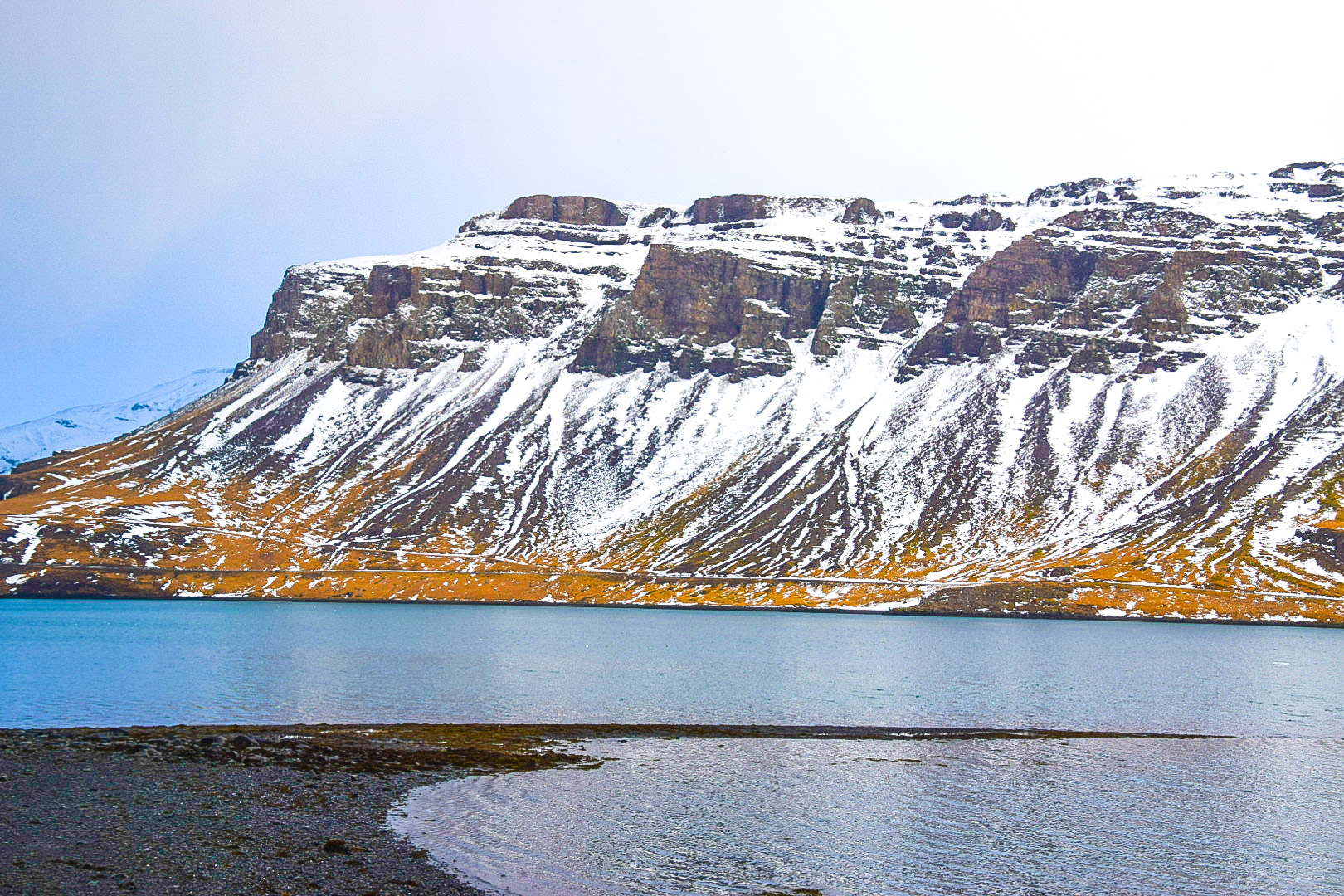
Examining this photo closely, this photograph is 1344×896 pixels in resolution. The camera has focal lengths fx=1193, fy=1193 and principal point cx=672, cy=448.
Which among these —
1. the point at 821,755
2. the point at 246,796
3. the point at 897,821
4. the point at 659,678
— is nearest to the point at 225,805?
the point at 246,796

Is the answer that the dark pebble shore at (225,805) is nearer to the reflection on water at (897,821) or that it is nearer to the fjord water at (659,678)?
the reflection on water at (897,821)

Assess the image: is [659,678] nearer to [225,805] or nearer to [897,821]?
[897,821]

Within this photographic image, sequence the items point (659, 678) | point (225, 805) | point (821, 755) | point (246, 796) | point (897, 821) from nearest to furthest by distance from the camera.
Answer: point (225, 805) → point (246, 796) → point (897, 821) → point (821, 755) → point (659, 678)

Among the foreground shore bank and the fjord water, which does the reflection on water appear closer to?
the foreground shore bank

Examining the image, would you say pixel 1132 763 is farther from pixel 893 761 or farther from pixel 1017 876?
pixel 1017 876

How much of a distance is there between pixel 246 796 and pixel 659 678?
67784 mm

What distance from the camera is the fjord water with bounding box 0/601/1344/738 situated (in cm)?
9231

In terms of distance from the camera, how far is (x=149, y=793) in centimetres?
5478

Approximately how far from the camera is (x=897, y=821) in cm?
5612

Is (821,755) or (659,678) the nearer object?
(821,755)

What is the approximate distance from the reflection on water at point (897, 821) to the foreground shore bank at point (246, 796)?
295cm

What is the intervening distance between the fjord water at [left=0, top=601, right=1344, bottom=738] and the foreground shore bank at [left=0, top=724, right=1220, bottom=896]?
9.28 m

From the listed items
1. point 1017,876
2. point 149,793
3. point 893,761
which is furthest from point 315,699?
point 1017,876

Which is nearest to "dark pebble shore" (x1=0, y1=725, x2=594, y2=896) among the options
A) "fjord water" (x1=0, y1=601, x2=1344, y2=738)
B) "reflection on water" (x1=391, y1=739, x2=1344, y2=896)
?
"reflection on water" (x1=391, y1=739, x2=1344, y2=896)
